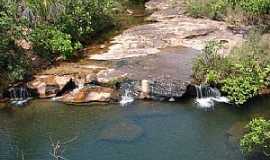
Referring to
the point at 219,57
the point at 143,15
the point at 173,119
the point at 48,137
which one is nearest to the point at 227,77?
the point at 219,57

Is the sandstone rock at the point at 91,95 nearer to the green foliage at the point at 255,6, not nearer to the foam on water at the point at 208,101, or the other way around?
the foam on water at the point at 208,101

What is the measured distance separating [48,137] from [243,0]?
17.1 m

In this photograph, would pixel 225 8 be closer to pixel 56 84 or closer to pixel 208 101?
pixel 208 101

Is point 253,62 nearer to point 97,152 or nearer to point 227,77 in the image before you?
point 227,77

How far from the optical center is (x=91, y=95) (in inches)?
1098

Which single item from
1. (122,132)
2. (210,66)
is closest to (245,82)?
(210,66)

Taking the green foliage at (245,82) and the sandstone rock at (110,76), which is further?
the sandstone rock at (110,76)

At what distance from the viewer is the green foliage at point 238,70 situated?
26438mm

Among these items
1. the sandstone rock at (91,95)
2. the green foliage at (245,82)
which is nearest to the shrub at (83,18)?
the sandstone rock at (91,95)

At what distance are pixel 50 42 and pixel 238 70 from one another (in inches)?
411

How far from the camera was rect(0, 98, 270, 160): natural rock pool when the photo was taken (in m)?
22.5

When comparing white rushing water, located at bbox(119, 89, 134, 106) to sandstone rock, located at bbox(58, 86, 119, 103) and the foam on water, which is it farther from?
the foam on water

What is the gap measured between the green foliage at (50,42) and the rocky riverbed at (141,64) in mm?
861

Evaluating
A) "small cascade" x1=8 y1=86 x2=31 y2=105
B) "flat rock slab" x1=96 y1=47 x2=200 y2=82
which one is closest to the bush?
"flat rock slab" x1=96 y1=47 x2=200 y2=82
